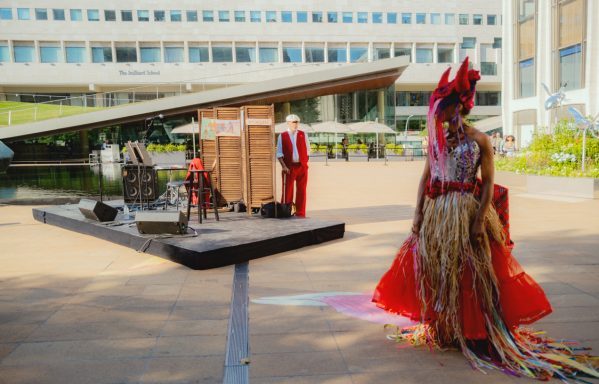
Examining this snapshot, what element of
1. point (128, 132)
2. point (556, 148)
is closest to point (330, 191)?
point (556, 148)

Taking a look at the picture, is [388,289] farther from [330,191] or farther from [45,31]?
[45,31]

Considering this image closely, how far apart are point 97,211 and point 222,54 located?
1934 inches

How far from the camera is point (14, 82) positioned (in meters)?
50.5

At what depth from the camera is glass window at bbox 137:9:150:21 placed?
53500 mm

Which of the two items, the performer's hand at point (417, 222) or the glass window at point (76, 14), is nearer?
the performer's hand at point (417, 222)

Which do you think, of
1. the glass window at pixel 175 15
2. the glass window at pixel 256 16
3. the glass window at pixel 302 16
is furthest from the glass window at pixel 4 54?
the glass window at pixel 302 16

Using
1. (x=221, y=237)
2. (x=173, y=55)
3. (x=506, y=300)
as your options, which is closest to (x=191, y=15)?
(x=173, y=55)

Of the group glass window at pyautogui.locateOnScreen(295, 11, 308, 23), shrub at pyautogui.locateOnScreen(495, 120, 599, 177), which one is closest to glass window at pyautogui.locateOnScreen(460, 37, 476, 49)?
glass window at pyautogui.locateOnScreen(295, 11, 308, 23)

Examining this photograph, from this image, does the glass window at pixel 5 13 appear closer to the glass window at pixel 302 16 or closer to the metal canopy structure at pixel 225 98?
the glass window at pixel 302 16

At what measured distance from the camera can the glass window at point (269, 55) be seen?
179 ft

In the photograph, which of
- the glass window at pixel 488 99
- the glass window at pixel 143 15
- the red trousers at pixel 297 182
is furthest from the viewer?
the glass window at pixel 488 99

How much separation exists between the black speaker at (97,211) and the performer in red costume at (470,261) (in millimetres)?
5873

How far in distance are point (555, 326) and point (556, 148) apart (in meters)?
11.8

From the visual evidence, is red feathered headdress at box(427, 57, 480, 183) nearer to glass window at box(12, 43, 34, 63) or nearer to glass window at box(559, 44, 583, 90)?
glass window at box(559, 44, 583, 90)
